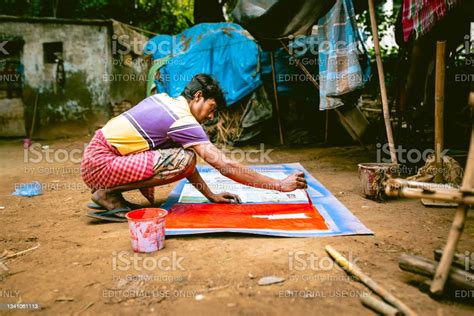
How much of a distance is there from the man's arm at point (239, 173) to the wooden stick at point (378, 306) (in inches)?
37.8

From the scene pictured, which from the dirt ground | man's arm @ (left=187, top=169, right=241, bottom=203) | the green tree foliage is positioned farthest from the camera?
the green tree foliage

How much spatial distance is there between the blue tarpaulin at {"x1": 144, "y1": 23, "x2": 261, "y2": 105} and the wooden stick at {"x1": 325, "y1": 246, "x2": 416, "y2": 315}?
4.48 metres

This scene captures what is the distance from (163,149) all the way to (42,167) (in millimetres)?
3200

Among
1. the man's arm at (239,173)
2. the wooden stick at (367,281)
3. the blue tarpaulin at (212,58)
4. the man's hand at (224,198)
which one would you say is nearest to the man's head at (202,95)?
the man's arm at (239,173)

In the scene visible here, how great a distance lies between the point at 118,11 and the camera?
36.7 ft

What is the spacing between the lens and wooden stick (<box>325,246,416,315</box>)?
143 cm

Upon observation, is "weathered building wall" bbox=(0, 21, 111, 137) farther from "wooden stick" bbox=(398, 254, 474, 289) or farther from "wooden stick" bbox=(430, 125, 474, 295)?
"wooden stick" bbox=(430, 125, 474, 295)

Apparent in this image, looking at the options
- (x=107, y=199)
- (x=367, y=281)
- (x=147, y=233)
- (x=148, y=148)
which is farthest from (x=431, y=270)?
(x=107, y=199)

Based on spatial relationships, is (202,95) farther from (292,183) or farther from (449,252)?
(449,252)

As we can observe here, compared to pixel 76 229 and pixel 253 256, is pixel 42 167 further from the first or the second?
pixel 253 256

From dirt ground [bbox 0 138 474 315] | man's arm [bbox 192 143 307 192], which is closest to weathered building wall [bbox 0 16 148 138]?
dirt ground [bbox 0 138 474 315]

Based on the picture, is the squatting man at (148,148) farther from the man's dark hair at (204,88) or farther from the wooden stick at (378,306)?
the wooden stick at (378,306)

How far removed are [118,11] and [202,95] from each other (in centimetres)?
1003

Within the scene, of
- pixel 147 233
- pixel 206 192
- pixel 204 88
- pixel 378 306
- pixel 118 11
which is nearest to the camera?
pixel 378 306
